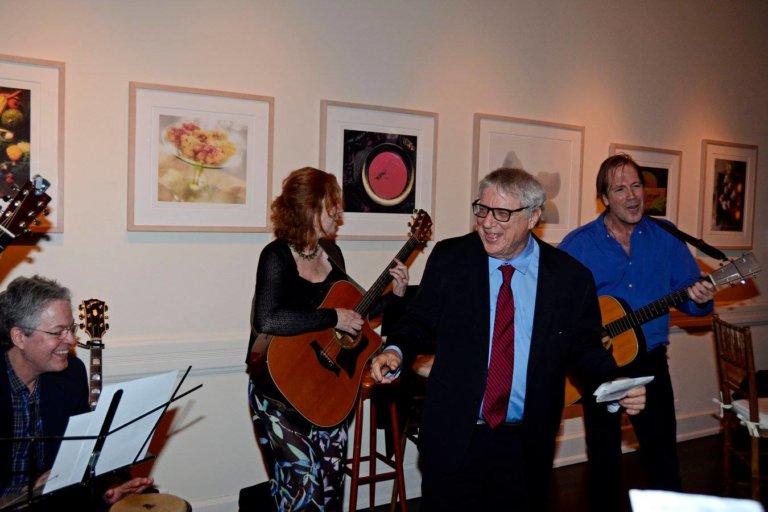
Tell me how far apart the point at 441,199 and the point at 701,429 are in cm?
303

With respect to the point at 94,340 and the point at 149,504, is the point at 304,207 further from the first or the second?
the point at 149,504

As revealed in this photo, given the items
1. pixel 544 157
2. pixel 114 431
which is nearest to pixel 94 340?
pixel 114 431

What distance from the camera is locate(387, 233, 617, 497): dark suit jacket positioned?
2.34 meters

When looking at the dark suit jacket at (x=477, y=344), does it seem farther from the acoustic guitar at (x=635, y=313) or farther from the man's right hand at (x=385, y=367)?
the acoustic guitar at (x=635, y=313)

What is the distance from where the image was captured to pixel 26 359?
2205 mm

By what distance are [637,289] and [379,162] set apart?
60.1 inches

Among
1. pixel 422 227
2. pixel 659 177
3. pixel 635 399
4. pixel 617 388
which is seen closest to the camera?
pixel 617 388

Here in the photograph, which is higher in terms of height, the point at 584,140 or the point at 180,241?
the point at 584,140

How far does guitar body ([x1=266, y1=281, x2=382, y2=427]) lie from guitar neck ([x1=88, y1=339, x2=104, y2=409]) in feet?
2.15

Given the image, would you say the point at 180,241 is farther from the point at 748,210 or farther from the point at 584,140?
the point at 748,210

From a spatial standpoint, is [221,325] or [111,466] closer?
[111,466]

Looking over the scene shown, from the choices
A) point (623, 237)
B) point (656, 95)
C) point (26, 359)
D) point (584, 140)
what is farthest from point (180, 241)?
point (656, 95)

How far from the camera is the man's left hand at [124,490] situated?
7.38 ft

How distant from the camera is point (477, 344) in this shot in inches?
92.2
